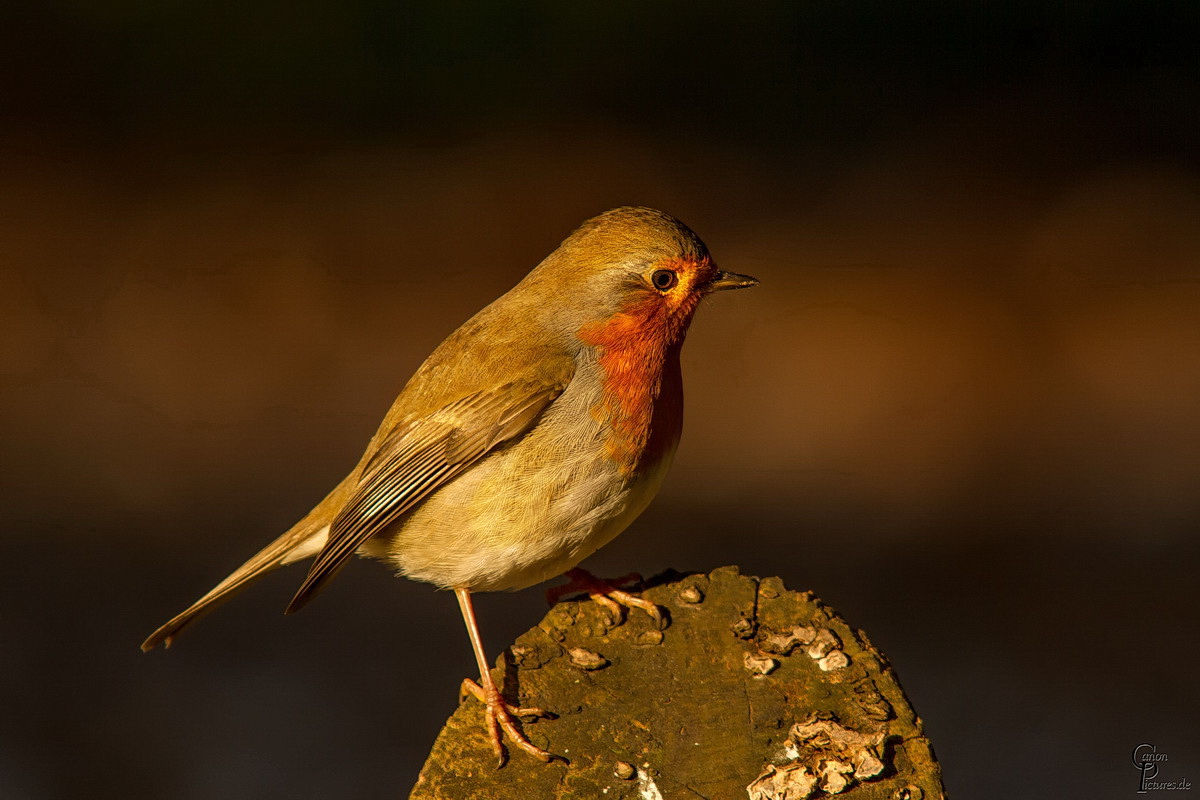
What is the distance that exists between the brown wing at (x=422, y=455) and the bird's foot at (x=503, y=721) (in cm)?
76

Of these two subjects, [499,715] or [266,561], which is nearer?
[499,715]

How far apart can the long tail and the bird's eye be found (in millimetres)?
1242

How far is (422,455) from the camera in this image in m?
4.03

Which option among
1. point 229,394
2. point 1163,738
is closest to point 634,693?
point 1163,738

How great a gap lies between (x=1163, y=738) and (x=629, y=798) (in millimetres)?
4560

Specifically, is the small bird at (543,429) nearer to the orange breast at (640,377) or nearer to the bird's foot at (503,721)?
the orange breast at (640,377)

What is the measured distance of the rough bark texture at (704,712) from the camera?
314 centimetres

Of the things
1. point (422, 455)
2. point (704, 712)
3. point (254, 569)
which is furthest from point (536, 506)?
point (254, 569)

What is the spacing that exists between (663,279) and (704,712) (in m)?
1.37

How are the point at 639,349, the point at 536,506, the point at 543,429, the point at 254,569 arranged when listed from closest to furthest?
the point at 536,506 < the point at 543,429 < the point at 639,349 < the point at 254,569

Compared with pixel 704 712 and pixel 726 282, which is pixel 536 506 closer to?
pixel 704 712

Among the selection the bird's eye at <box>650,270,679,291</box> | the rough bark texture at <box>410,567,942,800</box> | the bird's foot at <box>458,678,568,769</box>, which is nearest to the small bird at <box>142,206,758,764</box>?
the bird's eye at <box>650,270,679,291</box>

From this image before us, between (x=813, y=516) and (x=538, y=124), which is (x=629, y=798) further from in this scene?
(x=538, y=124)

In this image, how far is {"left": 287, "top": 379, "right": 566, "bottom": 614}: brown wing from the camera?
→ 12.9 ft
